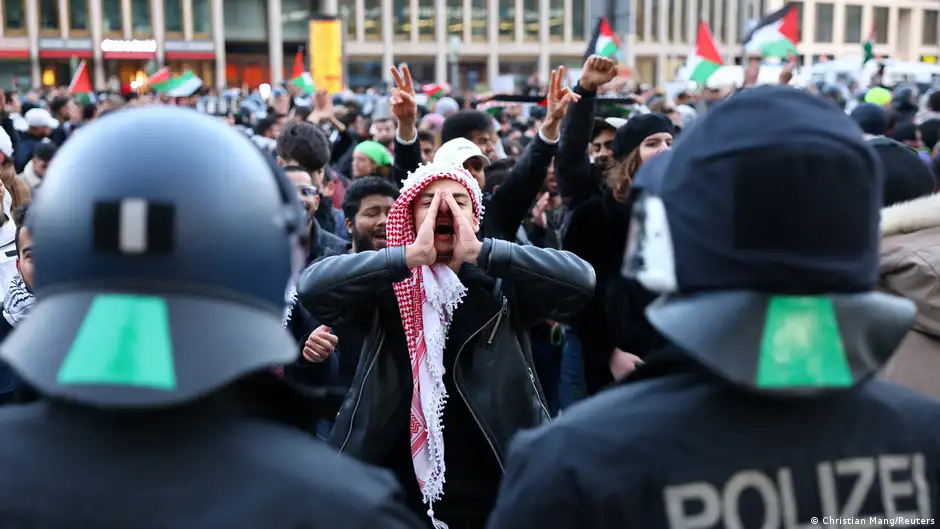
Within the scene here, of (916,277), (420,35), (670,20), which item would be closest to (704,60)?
(916,277)

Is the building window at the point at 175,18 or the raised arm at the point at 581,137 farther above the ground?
the building window at the point at 175,18

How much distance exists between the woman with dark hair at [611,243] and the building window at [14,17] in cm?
5359

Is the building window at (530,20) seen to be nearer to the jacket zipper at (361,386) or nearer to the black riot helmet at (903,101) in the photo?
the black riot helmet at (903,101)

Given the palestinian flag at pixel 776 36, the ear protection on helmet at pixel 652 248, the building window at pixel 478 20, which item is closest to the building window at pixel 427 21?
→ the building window at pixel 478 20

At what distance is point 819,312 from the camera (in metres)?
1.51

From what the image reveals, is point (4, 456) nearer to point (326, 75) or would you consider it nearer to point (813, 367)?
point (813, 367)

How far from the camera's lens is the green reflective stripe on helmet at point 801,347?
1482 millimetres

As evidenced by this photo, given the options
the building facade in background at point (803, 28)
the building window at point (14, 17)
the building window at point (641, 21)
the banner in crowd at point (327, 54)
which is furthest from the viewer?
the building facade in background at point (803, 28)

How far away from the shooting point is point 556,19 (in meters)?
64.9

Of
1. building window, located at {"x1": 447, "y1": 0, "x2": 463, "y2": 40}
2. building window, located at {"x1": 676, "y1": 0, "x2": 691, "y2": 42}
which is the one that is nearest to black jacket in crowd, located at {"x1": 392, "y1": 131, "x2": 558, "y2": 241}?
building window, located at {"x1": 447, "y1": 0, "x2": 463, "y2": 40}

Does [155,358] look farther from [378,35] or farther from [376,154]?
[378,35]

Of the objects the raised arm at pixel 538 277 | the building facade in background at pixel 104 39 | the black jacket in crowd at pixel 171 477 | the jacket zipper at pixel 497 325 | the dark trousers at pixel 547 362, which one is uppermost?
the building facade in background at pixel 104 39

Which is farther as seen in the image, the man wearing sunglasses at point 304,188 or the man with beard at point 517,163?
the man wearing sunglasses at point 304,188

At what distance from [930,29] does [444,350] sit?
90.6 m
